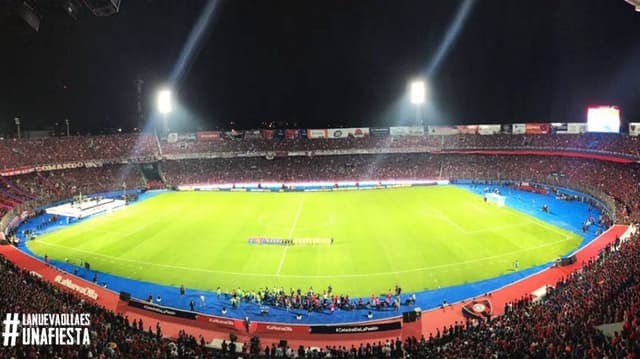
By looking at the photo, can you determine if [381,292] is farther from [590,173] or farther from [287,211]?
[590,173]

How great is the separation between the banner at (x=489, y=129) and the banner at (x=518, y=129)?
250 centimetres

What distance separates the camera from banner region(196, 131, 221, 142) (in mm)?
89438

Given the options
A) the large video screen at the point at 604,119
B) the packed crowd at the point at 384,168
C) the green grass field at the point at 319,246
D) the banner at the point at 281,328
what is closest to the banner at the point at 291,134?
the packed crowd at the point at 384,168

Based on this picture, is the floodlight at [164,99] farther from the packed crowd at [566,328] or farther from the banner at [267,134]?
the packed crowd at [566,328]

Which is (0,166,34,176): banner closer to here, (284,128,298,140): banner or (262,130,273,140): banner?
(262,130,273,140): banner

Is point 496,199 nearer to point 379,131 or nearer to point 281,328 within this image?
point 281,328

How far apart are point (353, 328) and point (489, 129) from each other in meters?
70.8

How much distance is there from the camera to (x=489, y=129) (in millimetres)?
83875

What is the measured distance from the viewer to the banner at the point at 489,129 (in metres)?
83.4

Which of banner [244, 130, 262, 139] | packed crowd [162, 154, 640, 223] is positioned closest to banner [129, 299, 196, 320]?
packed crowd [162, 154, 640, 223]

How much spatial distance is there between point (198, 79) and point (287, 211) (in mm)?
43320

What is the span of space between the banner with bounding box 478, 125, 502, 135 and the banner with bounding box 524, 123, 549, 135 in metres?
4.96

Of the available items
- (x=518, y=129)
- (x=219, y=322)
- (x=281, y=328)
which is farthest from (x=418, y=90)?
(x=219, y=322)

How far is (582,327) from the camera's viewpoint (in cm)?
1474
